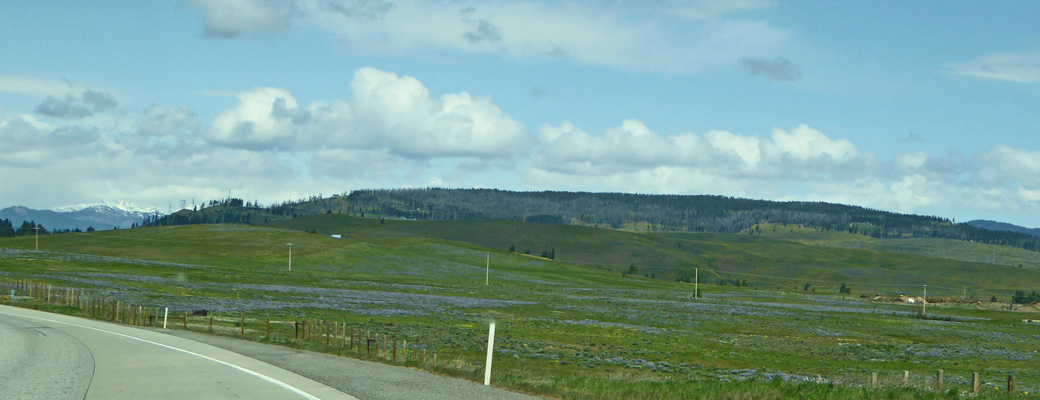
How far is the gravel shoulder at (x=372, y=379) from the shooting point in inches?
779

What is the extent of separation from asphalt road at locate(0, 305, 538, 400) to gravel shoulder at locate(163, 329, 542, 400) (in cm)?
2

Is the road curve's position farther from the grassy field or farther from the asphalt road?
the grassy field

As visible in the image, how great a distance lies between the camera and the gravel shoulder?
19.8m

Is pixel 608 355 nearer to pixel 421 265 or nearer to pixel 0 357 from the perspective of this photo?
pixel 0 357

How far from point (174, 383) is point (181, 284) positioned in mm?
79020

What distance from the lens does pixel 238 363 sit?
26203 millimetres

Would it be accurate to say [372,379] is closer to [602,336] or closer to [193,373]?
[193,373]

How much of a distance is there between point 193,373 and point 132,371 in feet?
5.81

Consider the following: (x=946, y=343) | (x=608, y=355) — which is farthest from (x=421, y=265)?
(x=608, y=355)

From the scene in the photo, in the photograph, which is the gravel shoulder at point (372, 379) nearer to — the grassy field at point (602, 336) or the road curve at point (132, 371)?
the road curve at point (132, 371)

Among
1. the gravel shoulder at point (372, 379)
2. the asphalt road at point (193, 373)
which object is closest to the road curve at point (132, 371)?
the asphalt road at point (193, 373)

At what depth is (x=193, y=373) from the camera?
23359 mm

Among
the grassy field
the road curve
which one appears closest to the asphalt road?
the road curve

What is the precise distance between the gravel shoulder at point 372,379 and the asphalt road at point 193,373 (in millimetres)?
22
